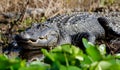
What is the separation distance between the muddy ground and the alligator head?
2.38 ft

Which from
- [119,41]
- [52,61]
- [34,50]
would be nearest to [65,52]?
[52,61]

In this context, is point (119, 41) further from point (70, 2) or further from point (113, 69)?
point (113, 69)

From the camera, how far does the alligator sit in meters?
6.40

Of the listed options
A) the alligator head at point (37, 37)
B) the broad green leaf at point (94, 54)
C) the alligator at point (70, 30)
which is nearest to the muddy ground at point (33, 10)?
the alligator at point (70, 30)

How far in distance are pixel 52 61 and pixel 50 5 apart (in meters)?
6.50

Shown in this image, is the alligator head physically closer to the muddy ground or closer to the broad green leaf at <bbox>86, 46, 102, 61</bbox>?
the muddy ground

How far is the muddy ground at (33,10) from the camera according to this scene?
7711 mm

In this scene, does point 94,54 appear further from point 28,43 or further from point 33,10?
point 33,10

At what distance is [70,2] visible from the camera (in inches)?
368

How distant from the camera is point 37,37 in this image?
639 cm

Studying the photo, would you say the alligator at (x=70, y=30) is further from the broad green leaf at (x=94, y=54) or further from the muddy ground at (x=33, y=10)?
the broad green leaf at (x=94, y=54)

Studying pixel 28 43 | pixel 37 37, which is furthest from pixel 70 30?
pixel 28 43

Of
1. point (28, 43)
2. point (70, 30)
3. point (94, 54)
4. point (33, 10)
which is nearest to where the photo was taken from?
point (94, 54)

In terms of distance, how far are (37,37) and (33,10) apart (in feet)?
7.96
